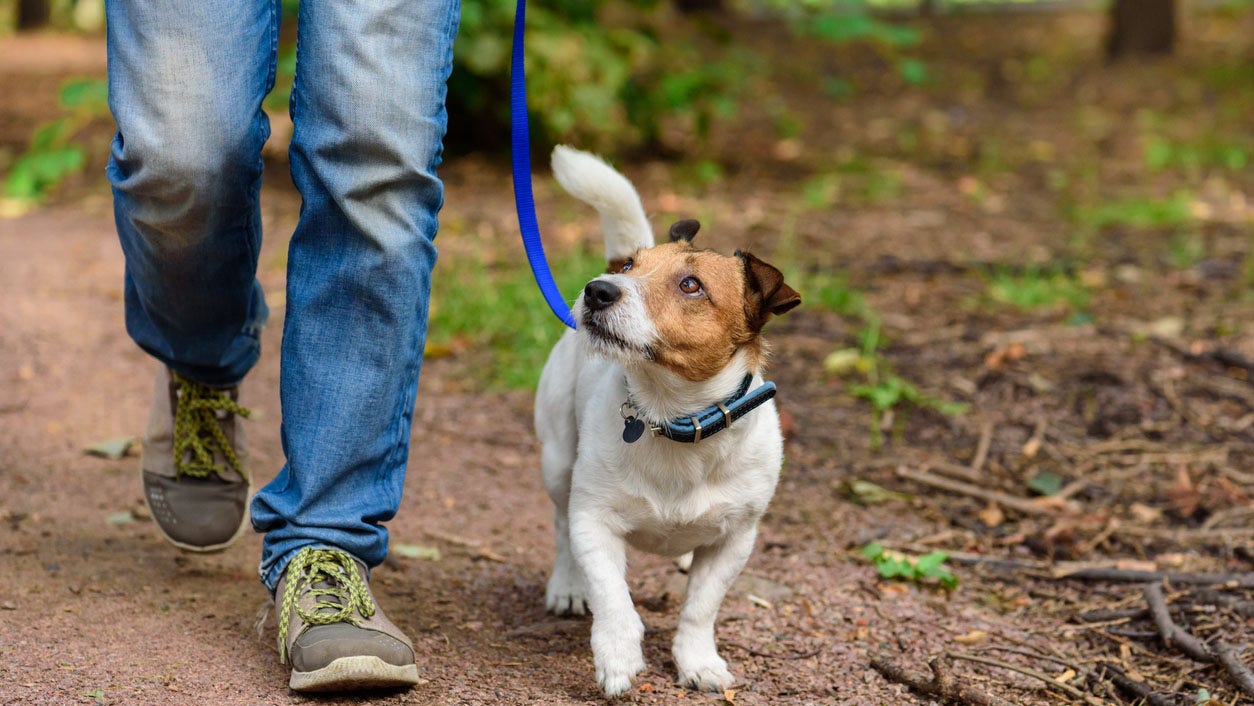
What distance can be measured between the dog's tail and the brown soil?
0.93m

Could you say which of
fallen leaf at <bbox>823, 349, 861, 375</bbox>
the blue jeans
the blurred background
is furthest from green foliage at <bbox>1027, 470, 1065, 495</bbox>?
the blue jeans

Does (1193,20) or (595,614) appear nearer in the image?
(595,614)

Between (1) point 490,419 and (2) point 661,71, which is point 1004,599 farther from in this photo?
(2) point 661,71

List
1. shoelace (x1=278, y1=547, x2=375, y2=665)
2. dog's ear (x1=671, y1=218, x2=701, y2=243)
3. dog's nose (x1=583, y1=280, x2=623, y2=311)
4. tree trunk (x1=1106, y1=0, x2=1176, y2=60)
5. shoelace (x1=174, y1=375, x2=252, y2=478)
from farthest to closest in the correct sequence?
tree trunk (x1=1106, y1=0, x2=1176, y2=60)
shoelace (x1=174, y1=375, x2=252, y2=478)
dog's ear (x1=671, y1=218, x2=701, y2=243)
dog's nose (x1=583, y1=280, x2=623, y2=311)
shoelace (x1=278, y1=547, x2=375, y2=665)

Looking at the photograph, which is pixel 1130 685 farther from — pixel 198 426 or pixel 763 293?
pixel 198 426

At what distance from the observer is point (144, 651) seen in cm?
259

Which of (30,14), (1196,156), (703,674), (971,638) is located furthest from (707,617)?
(30,14)

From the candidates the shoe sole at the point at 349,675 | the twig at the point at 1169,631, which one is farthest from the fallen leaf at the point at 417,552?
the twig at the point at 1169,631

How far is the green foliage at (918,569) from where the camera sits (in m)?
3.37

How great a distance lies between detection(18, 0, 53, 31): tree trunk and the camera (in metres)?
15.1

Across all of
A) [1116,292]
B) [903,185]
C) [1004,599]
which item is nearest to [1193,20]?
[903,185]

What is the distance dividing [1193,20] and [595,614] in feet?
40.9

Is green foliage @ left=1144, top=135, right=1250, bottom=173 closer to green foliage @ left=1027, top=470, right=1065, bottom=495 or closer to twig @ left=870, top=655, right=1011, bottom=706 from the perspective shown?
green foliage @ left=1027, top=470, right=1065, bottom=495

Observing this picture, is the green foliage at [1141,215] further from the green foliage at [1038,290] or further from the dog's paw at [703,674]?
the dog's paw at [703,674]
